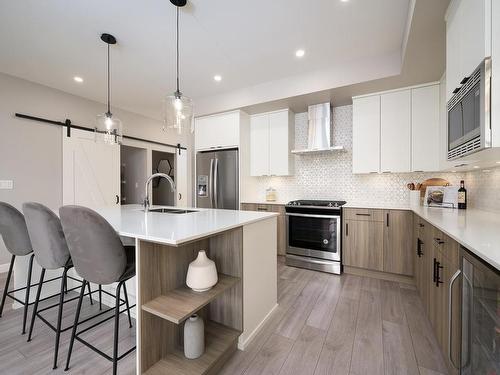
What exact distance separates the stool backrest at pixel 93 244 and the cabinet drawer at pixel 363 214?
2.59 metres

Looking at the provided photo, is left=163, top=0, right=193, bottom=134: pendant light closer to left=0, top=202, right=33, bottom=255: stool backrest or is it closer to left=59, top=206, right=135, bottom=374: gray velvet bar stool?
left=59, top=206, right=135, bottom=374: gray velvet bar stool

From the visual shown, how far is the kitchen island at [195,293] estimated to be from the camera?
3.98 ft

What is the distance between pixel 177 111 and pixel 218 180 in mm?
1824

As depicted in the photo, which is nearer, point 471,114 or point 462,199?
point 471,114

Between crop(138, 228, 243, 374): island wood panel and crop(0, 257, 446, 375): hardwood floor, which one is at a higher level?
crop(138, 228, 243, 374): island wood panel

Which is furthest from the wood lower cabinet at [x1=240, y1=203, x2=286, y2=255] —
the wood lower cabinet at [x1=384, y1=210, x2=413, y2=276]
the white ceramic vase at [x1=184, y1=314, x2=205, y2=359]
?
the white ceramic vase at [x1=184, y1=314, x2=205, y2=359]

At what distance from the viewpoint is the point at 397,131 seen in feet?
9.52

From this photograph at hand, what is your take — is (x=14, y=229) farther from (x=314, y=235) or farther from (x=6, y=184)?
(x=314, y=235)

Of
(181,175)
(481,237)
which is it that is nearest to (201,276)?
(481,237)

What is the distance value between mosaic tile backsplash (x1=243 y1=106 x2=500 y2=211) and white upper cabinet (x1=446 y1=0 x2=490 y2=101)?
1.48 m

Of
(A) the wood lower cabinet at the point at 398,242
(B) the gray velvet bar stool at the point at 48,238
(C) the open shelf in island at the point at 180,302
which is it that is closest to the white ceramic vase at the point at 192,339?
(C) the open shelf in island at the point at 180,302

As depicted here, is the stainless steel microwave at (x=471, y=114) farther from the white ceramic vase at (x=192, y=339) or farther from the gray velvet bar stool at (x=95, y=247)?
the gray velvet bar stool at (x=95, y=247)

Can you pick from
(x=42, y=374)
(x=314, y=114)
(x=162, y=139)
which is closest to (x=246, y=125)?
(x=314, y=114)

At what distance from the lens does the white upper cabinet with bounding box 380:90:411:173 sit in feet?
9.37
